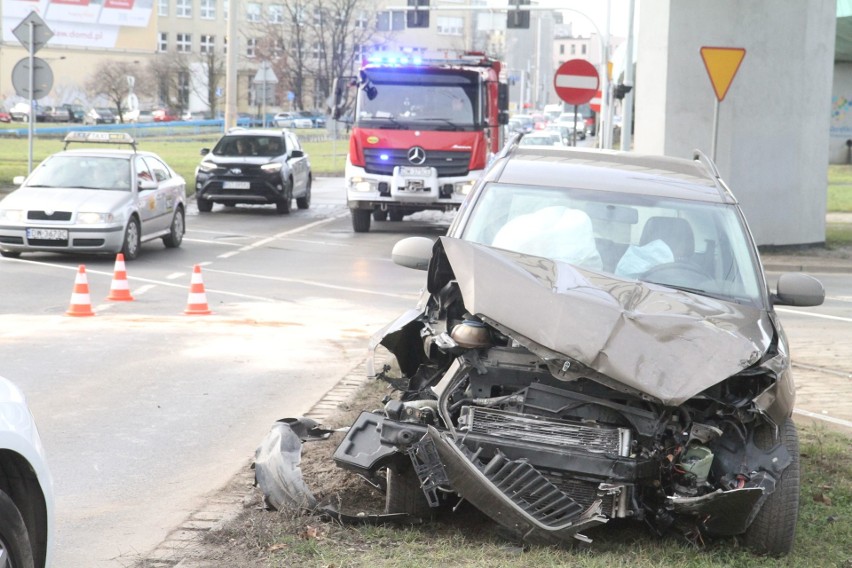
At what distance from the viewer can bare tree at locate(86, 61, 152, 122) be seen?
92312 mm

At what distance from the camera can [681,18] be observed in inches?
799

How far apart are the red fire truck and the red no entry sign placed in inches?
65.7

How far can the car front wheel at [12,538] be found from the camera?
3.89 m

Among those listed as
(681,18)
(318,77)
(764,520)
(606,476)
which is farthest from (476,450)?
(318,77)

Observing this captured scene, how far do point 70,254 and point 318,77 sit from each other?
62772mm

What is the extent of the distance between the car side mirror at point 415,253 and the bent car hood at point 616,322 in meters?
0.97

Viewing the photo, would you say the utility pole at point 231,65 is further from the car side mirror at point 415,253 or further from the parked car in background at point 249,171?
the car side mirror at point 415,253

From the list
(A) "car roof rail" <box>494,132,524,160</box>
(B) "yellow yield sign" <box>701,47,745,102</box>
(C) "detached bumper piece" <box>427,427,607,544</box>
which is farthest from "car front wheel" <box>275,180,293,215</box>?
(C) "detached bumper piece" <box>427,427,607,544</box>

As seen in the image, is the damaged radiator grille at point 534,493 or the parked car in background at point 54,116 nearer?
the damaged radiator grille at point 534,493

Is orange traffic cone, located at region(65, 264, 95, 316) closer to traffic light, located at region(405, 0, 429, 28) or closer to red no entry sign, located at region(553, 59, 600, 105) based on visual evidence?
red no entry sign, located at region(553, 59, 600, 105)

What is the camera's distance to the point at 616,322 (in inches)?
218

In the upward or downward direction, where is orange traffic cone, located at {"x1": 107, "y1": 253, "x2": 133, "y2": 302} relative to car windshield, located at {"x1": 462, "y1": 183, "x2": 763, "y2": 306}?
downward

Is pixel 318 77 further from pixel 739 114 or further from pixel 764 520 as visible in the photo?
pixel 764 520

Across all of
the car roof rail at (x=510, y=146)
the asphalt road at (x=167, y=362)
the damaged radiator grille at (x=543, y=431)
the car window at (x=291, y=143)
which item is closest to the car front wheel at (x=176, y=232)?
the asphalt road at (x=167, y=362)
